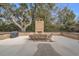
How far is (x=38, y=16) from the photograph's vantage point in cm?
782

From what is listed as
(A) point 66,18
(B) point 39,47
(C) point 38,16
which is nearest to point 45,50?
(B) point 39,47

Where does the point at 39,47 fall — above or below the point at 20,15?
below

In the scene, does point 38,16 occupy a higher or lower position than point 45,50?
higher

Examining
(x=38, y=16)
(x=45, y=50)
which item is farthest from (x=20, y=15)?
(x=45, y=50)

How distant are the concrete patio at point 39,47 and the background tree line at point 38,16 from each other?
0.34 meters

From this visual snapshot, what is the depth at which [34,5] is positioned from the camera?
7.76 m

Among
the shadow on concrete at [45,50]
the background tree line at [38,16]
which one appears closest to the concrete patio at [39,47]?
the shadow on concrete at [45,50]

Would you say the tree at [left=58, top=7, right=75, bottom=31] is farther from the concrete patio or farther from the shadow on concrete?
the shadow on concrete

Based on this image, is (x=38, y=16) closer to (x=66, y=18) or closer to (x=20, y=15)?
(x=20, y=15)

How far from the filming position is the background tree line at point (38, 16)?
7.78m

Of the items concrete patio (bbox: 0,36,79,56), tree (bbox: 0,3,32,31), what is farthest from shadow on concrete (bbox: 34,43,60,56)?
tree (bbox: 0,3,32,31)

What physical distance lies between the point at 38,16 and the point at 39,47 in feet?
3.12

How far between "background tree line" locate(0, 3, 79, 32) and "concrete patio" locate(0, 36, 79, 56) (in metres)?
0.34

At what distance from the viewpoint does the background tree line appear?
7777 millimetres
